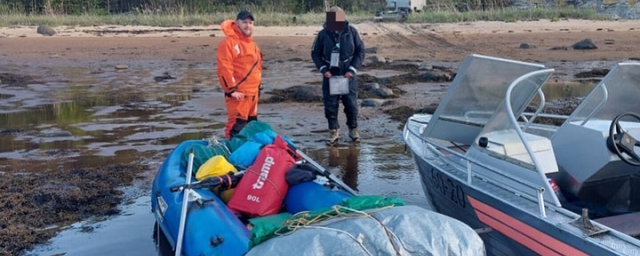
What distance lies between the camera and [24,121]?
449 inches

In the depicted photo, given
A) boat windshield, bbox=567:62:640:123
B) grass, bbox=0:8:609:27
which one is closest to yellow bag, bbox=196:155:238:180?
boat windshield, bbox=567:62:640:123

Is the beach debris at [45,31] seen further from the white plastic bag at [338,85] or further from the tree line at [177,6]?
the white plastic bag at [338,85]

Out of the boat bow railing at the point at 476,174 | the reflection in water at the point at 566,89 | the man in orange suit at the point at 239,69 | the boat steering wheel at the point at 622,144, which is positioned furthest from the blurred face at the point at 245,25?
the reflection in water at the point at 566,89

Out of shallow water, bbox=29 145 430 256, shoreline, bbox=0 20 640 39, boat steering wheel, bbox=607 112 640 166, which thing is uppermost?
shoreline, bbox=0 20 640 39

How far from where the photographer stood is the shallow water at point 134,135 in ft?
20.5

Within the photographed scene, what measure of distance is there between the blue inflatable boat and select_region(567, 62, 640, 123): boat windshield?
6.02 feet

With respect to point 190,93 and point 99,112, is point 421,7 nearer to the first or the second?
point 190,93

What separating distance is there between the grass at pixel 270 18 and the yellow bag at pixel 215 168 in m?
24.3

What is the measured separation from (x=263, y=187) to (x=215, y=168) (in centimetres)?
52

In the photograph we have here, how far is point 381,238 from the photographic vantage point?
3.43m

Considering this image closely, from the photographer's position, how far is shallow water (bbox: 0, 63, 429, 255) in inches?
247

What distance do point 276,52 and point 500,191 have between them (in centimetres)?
1798

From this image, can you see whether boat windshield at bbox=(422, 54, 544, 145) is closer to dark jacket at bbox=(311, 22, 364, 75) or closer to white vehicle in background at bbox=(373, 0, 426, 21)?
dark jacket at bbox=(311, 22, 364, 75)

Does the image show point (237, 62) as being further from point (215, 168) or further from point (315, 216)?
point (315, 216)
